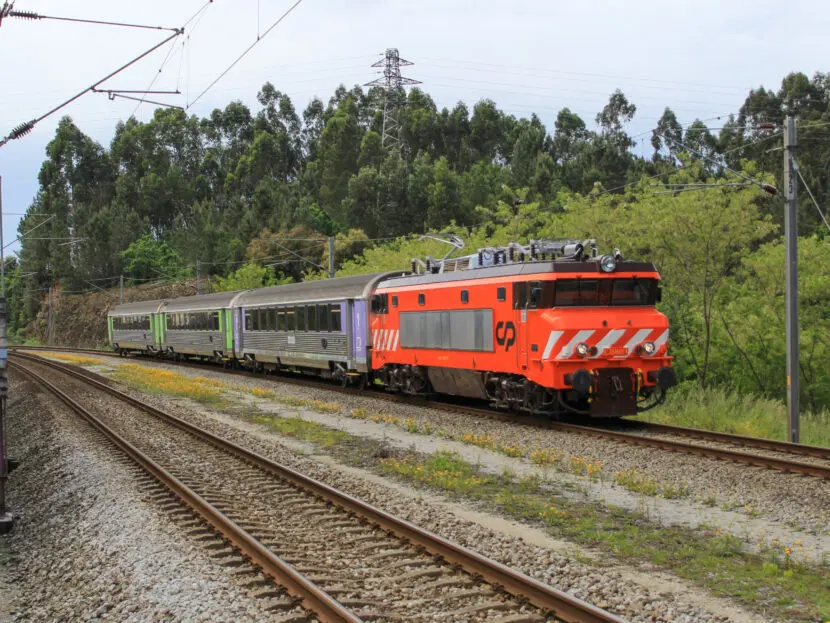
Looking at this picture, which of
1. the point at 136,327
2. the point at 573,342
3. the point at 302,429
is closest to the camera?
the point at 573,342

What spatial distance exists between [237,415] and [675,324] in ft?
50.7

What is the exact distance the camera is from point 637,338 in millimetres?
16562

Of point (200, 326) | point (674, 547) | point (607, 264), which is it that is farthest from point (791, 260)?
point (200, 326)

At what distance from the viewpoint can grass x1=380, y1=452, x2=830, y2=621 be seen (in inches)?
273

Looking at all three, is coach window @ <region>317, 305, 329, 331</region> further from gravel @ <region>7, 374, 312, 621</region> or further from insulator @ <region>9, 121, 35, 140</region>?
insulator @ <region>9, 121, 35, 140</region>

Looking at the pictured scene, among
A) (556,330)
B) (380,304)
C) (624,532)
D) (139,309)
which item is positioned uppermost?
(139,309)

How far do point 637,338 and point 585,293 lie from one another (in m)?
1.38

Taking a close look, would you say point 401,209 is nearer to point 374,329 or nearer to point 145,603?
point 374,329

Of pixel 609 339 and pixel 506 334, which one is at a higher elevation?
pixel 506 334

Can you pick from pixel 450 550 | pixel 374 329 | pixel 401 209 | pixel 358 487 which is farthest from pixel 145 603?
pixel 401 209

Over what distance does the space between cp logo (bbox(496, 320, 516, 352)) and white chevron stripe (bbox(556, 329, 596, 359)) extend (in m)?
1.29

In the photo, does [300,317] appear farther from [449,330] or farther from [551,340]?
[551,340]

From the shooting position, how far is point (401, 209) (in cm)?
8425

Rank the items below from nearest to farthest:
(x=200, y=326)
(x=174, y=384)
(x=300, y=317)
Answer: (x=300, y=317) → (x=174, y=384) → (x=200, y=326)
